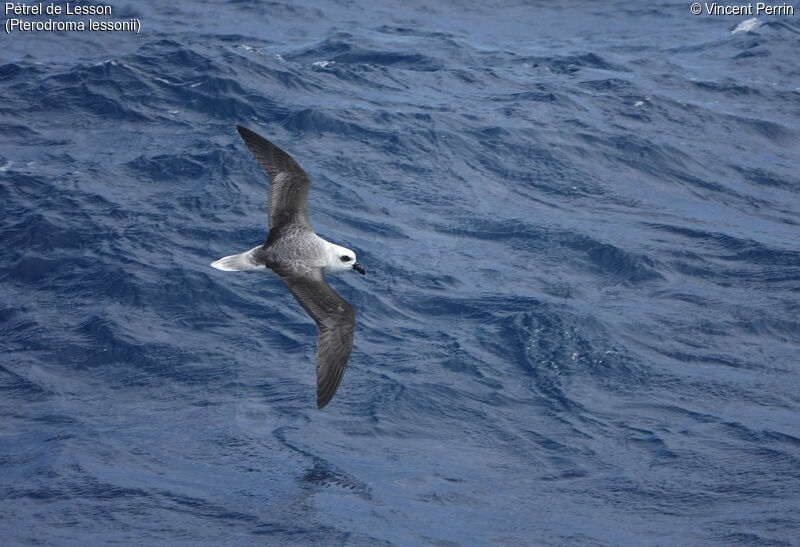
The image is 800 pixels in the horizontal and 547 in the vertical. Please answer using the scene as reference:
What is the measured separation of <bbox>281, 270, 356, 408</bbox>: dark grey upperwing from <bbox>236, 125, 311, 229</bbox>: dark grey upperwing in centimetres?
148

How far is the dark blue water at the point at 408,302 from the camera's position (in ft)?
50.8

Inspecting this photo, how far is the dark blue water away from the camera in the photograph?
1548 cm

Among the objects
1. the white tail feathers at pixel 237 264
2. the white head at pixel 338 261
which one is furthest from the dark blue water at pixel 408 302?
the white tail feathers at pixel 237 264

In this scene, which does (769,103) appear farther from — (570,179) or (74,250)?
(74,250)

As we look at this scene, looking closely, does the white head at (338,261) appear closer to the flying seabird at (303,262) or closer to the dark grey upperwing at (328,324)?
the flying seabird at (303,262)

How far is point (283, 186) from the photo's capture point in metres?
16.6

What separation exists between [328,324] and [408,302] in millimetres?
4786

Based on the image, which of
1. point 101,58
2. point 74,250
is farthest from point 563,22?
point 74,250

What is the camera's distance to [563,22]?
114ft

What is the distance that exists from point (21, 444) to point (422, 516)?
6.14 metres

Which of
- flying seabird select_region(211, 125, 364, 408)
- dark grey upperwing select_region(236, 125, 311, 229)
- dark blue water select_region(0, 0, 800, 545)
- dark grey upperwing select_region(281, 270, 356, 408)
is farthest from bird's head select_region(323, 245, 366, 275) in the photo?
dark blue water select_region(0, 0, 800, 545)

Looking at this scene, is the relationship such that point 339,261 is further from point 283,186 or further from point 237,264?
point 283,186

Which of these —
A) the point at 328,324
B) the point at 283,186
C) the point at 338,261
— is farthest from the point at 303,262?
the point at 283,186

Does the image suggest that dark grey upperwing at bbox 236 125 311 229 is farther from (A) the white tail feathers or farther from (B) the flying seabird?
(A) the white tail feathers
